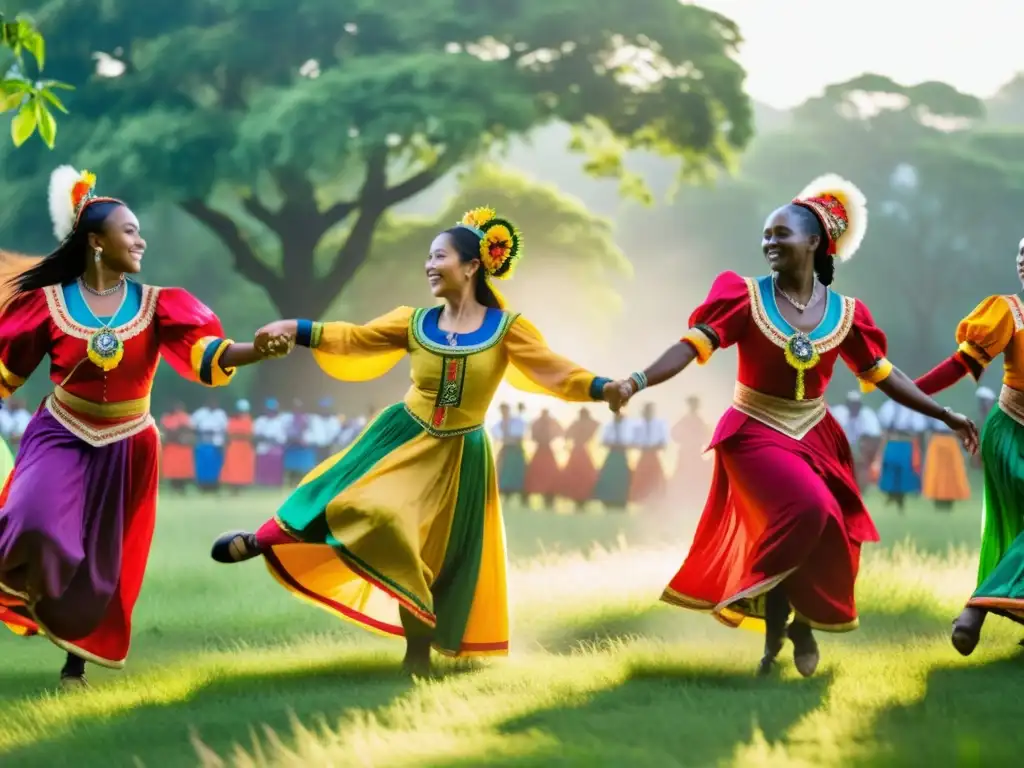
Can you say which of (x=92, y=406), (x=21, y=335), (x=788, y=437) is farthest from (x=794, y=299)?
(x=21, y=335)

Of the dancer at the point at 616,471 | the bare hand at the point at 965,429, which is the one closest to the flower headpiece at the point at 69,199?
the bare hand at the point at 965,429

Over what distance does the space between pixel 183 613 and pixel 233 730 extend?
300 cm

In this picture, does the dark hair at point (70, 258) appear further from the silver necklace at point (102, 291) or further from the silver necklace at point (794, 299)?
the silver necklace at point (794, 299)

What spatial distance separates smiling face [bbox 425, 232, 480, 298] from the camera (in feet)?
18.1

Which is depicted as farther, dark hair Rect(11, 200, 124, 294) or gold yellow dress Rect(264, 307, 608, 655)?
dark hair Rect(11, 200, 124, 294)

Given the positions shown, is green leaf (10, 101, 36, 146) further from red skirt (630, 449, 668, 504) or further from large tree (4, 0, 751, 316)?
large tree (4, 0, 751, 316)

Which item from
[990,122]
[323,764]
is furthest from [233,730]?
[990,122]

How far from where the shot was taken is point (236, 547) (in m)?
5.31

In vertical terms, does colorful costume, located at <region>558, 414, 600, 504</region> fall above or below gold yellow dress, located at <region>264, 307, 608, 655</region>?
below

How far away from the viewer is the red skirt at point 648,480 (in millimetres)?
13305

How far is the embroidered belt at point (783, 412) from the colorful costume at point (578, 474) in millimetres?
7949

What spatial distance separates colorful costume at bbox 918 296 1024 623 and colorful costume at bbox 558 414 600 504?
751 centimetres

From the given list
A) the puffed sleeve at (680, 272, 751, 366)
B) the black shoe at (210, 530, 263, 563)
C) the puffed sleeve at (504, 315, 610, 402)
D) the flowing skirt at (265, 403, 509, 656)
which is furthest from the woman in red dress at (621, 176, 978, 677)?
the black shoe at (210, 530, 263, 563)

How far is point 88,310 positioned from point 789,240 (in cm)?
275
